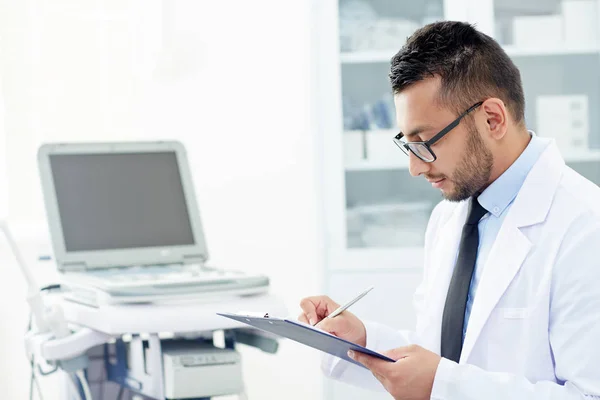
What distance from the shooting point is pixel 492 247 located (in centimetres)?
144

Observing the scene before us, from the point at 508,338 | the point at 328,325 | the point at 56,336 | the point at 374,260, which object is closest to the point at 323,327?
the point at 328,325

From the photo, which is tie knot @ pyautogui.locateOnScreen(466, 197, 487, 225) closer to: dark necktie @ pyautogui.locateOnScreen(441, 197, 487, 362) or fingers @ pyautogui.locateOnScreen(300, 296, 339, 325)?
dark necktie @ pyautogui.locateOnScreen(441, 197, 487, 362)

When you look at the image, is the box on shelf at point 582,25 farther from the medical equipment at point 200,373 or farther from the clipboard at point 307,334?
the clipboard at point 307,334

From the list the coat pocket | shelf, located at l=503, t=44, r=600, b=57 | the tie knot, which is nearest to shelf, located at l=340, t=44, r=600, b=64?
shelf, located at l=503, t=44, r=600, b=57

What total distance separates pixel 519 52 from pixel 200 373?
1657 mm

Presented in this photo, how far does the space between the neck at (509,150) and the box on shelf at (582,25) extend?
1517mm

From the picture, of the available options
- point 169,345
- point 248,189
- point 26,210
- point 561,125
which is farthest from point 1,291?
point 561,125

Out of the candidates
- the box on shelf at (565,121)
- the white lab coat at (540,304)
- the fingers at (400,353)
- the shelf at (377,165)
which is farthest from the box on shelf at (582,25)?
the fingers at (400,353)

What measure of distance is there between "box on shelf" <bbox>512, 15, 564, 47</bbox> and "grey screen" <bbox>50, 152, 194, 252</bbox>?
4.43 ft

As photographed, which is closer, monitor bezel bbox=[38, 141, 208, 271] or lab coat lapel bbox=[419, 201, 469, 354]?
lab coat lapel bbox=[419, 201, 469, 354]

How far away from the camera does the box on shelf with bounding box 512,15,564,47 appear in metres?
2.82

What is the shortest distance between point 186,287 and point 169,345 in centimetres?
18

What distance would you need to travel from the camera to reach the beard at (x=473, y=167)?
4.62 ft

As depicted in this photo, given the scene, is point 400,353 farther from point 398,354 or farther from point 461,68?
point 461,68
